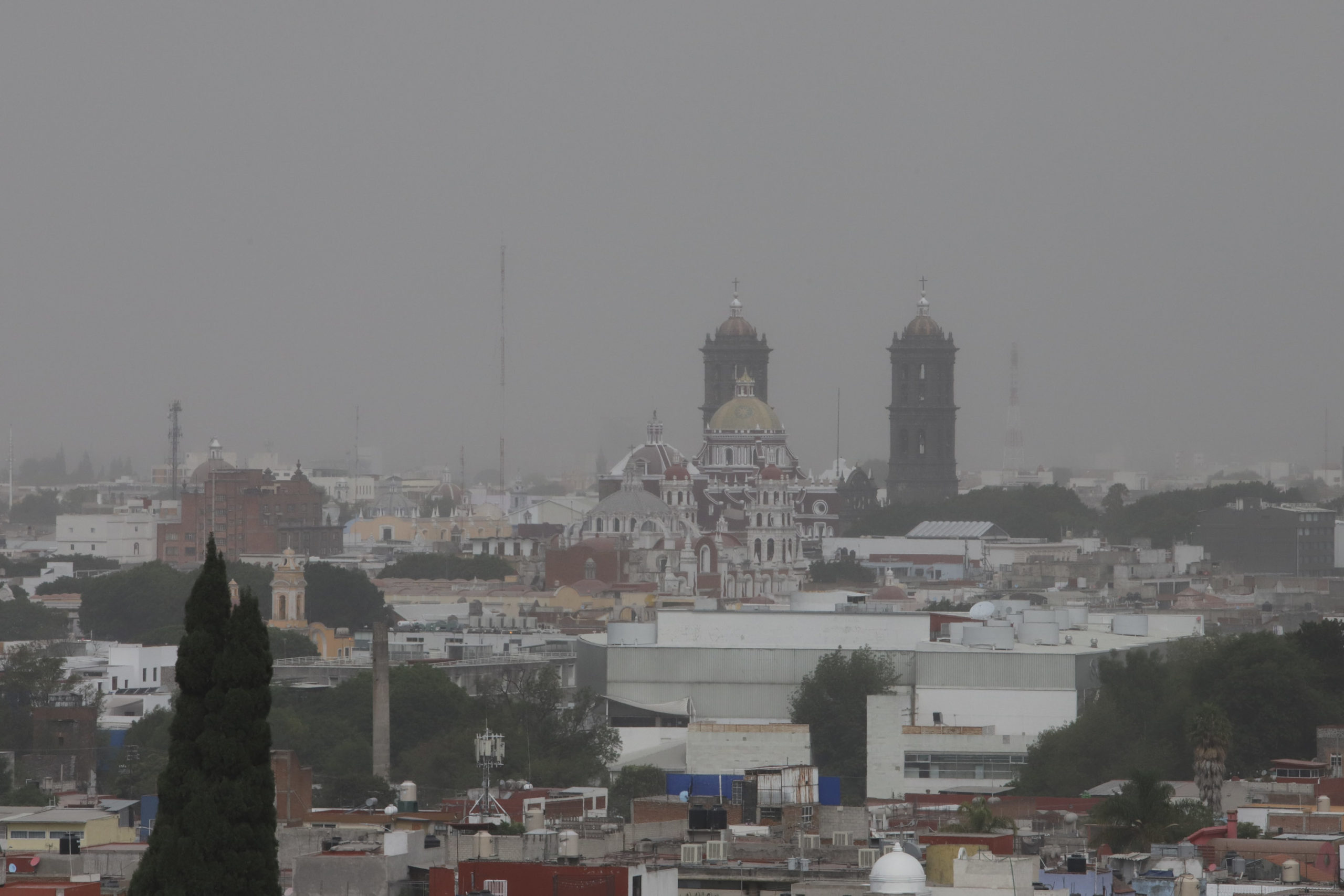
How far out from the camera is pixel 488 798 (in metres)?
39.5

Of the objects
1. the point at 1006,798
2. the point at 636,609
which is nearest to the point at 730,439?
the point at 636,609

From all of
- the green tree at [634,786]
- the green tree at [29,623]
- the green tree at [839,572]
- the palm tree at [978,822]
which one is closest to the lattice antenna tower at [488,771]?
the green tree at [634,786]

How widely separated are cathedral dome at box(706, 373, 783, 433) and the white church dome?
14814 cm

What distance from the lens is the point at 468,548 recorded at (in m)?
162

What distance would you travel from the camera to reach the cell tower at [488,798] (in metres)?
36.4

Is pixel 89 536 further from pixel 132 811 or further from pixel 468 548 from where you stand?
pixel 132 811

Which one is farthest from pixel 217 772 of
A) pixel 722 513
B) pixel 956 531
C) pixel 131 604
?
pixel 956 531

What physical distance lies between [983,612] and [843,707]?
64.6 ft

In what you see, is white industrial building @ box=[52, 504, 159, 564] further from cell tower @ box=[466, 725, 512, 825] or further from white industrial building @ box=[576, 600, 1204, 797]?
cell tower @ box=[466, 725, 512, 825]

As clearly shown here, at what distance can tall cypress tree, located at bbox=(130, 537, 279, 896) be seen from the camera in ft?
70.1

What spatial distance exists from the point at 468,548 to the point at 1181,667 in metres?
99.4

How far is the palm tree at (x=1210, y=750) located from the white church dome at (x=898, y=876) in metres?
18.3

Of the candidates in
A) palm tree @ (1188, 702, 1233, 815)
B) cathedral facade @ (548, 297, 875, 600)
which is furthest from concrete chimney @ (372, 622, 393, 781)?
cathedral facade @ (548, 297, 875, 600)

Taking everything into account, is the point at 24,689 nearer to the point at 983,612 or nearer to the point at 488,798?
the point at 983,612
